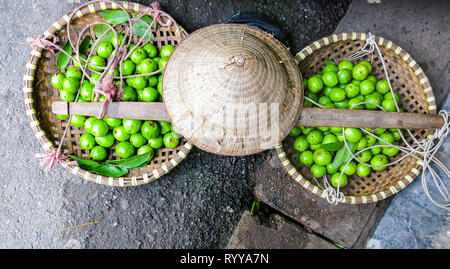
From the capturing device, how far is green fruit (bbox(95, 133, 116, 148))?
2094 mm

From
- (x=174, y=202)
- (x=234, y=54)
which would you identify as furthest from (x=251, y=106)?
(x=174, y=202)

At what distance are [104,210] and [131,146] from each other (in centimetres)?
81

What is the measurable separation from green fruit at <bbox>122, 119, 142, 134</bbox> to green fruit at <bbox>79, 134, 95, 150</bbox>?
0.87ft

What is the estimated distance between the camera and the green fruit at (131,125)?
2016mm

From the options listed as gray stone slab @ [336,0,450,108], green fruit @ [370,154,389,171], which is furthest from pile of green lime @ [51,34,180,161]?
gray stone slab @ [336,0,450,108]

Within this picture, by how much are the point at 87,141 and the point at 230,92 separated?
1069mm

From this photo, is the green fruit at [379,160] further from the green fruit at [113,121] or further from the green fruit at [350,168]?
the green fruit at [113,121]

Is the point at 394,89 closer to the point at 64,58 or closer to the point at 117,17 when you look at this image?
the point at 117,17

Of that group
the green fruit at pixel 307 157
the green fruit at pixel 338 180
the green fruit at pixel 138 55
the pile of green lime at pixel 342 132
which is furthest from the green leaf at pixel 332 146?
the green fruit at pixel 138 55

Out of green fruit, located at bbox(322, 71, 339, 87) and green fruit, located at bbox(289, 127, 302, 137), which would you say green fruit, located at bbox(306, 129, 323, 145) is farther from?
green fruit, located at bbox(322, 71, 339, 87)

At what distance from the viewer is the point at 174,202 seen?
8.63 feet

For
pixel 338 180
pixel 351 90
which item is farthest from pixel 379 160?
pixel 351 90

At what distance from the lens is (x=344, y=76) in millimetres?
2207
